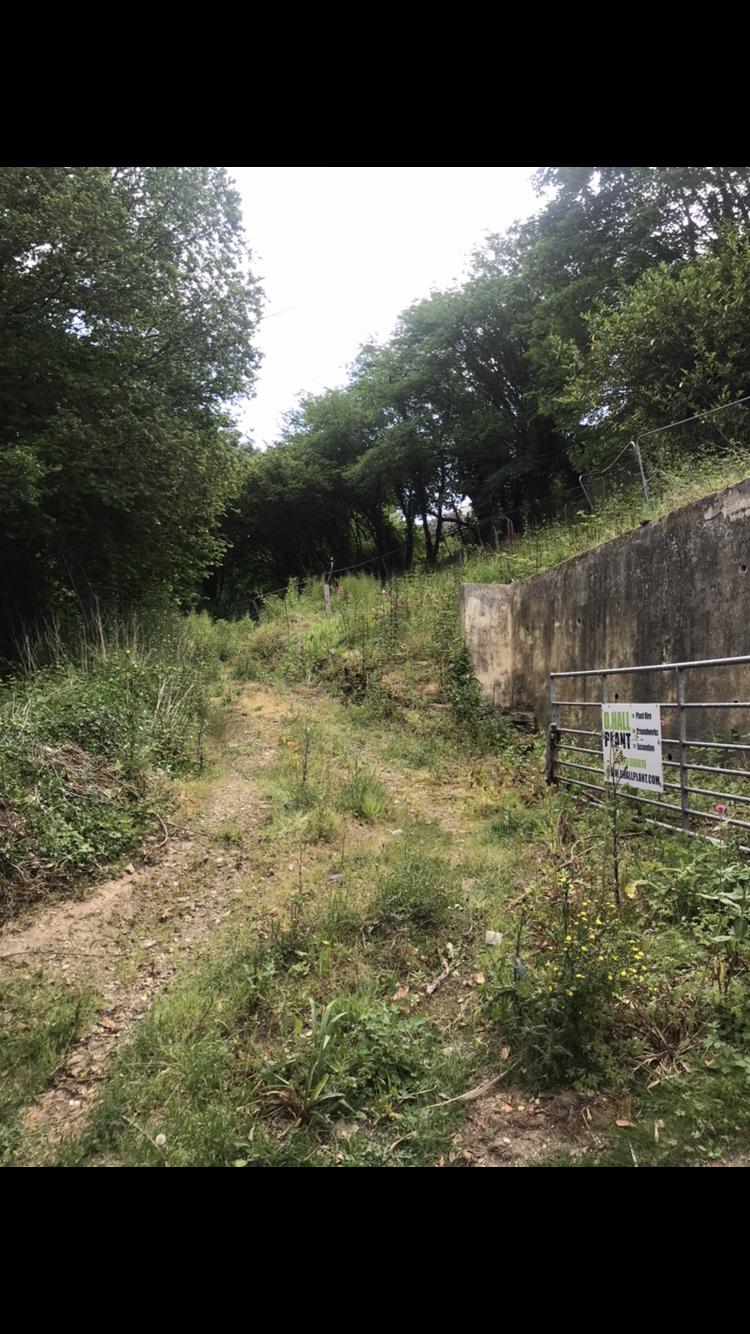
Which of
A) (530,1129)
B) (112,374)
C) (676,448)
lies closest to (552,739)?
(530,1129)

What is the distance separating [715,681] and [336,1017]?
173 inches

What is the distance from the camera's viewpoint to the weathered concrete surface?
544cm

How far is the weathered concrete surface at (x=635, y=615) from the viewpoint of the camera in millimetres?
5438

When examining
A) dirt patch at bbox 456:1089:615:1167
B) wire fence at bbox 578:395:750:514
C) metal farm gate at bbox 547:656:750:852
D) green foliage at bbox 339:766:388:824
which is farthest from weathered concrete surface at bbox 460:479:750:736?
dirt patch at bbox 456:1089:615:1167

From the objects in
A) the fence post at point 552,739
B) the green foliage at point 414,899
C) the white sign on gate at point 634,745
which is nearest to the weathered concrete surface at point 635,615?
the fence post at point 552,739

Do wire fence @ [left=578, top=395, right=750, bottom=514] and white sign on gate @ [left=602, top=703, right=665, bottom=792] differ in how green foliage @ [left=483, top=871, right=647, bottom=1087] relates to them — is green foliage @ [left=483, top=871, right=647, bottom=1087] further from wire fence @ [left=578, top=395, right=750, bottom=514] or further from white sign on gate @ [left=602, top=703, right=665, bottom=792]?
wire fence @ [left=578, top=395, right=750, bottom=514]

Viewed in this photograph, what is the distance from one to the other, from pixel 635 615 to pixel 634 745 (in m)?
2.23

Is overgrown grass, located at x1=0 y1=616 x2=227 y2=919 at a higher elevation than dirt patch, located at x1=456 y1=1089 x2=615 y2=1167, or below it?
higher

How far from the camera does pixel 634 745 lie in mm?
5012

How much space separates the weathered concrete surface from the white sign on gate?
0.97 metres

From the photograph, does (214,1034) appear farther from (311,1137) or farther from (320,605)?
(320,605)

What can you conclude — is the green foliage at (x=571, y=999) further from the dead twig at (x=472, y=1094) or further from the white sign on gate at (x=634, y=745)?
the white sign on gate at (x=634, y=745)

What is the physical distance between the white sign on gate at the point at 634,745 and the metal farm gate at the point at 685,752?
128mm

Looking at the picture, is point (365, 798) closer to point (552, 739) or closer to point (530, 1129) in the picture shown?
point (552, 739)
